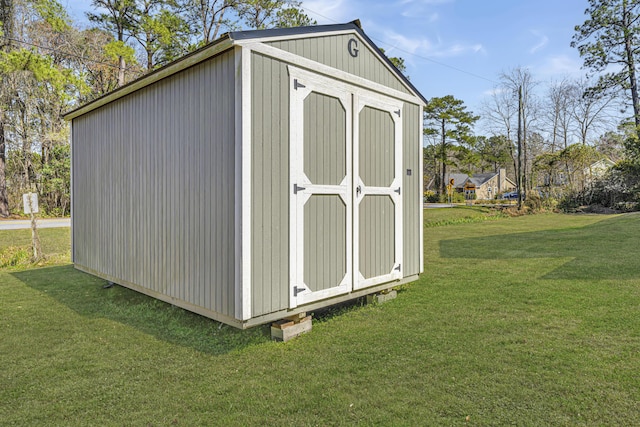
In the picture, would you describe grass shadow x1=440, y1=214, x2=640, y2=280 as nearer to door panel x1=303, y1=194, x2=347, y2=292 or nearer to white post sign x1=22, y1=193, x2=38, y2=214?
door panel x1=303, y1=194, x2=347, y2=292

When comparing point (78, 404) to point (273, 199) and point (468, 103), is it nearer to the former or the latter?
point (273, 199)

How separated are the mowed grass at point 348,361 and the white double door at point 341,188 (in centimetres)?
51

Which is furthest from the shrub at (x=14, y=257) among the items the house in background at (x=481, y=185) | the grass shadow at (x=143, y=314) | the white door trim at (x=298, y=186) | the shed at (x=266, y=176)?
the house in background at (x=481, y=185)

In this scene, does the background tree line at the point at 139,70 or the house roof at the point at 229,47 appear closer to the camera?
the house roof at the point at 229,47

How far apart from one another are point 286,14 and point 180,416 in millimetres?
18793

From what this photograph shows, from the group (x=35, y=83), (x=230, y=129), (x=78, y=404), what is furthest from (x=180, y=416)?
(x=35, y=83)

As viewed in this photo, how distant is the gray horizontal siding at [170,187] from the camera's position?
3.36 meters

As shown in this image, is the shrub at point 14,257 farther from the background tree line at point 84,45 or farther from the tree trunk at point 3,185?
the tree trunk at point 3,185

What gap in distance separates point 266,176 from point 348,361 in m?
1.64

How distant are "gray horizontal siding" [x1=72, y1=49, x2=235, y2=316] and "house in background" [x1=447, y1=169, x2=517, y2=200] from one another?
137ft

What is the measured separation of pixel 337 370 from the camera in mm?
2887

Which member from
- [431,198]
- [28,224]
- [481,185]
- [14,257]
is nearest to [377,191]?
[14,257]

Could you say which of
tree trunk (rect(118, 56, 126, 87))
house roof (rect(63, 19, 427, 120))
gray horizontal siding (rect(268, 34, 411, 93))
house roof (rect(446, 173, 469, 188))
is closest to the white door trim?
gray horizontal siding (rect(268, 34, 411, 93))

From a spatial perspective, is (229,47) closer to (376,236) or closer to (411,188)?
(376,236)
